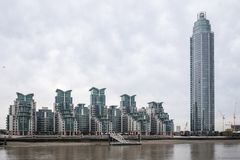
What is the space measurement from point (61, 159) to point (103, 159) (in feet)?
21.7

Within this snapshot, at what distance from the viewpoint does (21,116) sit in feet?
572

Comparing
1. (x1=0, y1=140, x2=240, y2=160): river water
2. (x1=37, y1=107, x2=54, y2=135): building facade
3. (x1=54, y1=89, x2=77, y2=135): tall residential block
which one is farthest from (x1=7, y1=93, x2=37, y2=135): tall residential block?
(x1=0, y1=140, x2=240, y2=160): river water

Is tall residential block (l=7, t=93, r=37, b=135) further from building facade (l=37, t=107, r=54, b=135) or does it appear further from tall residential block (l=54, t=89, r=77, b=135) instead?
tall residential block (l=54, t=89, r=77, b=135)

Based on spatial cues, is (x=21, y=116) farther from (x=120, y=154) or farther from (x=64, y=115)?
(x=120, y=154)

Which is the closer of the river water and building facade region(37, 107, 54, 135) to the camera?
the river water

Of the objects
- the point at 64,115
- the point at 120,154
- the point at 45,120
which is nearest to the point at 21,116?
the point at 45,120

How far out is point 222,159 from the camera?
223ft

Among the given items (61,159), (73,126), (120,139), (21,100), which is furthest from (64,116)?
(61,159)

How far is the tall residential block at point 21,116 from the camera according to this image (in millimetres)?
171875

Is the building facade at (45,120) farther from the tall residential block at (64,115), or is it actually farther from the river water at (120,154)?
the river water at (120,154)

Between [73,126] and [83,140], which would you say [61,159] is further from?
[73,126]

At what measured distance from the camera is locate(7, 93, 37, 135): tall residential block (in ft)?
564

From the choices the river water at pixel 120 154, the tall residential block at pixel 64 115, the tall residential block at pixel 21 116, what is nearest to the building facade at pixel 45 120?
the tall residential block at pixel 64 115

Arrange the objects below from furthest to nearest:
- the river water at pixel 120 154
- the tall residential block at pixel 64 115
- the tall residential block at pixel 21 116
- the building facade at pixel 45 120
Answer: the building facade at pixel 45 120 < the tall residential block at pixel 64 115 < the tall residential block at pixel 21 116 < the river water at pixel 120 154
